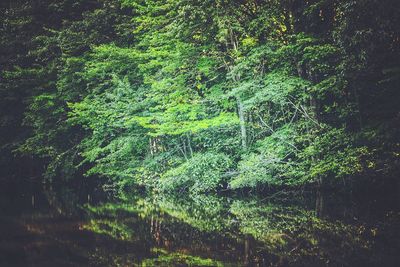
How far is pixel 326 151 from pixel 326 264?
7.63 metres

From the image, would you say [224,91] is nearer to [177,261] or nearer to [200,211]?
[200,211]

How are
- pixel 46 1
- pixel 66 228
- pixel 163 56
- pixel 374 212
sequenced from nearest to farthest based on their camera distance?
1. pixel 66 228
2. pixel 374 212
3. pixel 163 56
4. pixel 46 1

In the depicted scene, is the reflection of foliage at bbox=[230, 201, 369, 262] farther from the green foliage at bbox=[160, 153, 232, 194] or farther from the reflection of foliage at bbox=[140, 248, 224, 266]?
the green foliage at bbox=[160, 153, 232, 194]

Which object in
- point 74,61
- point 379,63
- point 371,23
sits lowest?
point 379,63

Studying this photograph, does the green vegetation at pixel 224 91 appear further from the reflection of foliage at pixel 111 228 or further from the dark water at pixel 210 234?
the reflection of foliage at pixel 111 228

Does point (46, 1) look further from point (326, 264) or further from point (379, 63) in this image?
point (326, 264)

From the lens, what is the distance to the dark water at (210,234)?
6.81 metres

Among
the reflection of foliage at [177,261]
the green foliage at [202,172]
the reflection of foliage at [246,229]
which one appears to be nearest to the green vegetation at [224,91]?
the green foliage at [202,172]

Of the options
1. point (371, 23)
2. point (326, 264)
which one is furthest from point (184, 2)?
point (326, 264)

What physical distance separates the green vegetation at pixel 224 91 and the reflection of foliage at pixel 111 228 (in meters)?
5.55

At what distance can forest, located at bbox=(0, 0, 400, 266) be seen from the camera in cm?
1156

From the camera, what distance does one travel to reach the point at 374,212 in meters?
11.0

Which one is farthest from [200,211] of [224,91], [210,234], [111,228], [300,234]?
[224,91]

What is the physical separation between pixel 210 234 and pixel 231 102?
9347 mm
